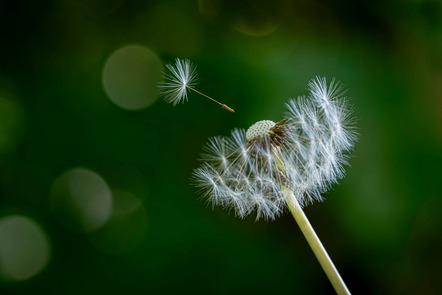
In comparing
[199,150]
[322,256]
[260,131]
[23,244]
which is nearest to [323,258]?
[322,256]

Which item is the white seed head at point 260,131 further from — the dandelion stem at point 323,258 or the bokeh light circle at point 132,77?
the bokeh light circle at point 132,77

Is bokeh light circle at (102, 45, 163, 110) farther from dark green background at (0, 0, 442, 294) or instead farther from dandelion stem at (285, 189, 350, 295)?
dandelion stem at (285, 189, 350, 295)

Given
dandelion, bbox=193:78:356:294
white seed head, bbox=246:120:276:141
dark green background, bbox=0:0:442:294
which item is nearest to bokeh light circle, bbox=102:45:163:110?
dark green background, bbox=0:0:442:294

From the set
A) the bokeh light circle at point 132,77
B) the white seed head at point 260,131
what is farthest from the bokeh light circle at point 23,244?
the white seed head at point 260,131

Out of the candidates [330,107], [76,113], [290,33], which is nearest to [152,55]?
[76,113]

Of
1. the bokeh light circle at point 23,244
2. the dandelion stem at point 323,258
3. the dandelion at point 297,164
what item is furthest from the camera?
the bokeh light circle at point 23,244

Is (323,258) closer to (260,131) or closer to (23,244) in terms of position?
(260,131)

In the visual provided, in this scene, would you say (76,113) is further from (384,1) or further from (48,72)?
(384,1)
